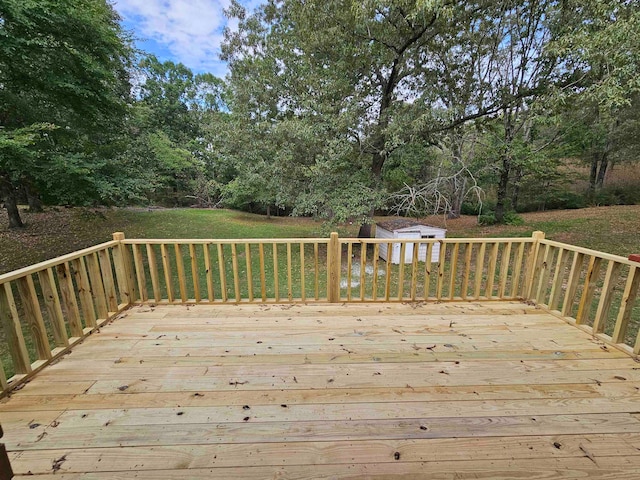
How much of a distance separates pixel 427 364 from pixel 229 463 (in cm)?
140

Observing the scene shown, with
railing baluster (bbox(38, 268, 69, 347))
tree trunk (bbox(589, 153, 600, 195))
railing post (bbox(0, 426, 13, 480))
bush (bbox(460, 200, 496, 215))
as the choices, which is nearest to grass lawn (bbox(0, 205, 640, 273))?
bush (bbox(460, 200, 496, 215))

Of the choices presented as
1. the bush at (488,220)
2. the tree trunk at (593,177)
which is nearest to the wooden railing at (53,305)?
the bush at (488,220)

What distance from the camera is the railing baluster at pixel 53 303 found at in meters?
2.13

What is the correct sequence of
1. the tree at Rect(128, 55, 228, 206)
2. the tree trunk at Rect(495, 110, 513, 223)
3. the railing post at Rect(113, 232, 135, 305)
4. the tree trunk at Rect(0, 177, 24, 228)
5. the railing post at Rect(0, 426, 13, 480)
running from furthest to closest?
the tree at Rect(128, 55, 228, 206) < the tree trunk at Rect(495, 110, 513, 223) < the tree trunk at Rect(0, 177, 24, 228) < the railing post at Rect(113, 232, 135, 305) < the railing post at Rect(0, 426, 13, 480)

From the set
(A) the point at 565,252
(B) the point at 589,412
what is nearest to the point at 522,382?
(B) the point at 589,412

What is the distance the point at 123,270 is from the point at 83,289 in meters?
0.52

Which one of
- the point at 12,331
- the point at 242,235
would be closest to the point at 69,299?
the point at 12,331

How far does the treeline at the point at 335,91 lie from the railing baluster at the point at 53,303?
2.67 meters

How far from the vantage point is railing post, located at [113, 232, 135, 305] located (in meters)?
2.97

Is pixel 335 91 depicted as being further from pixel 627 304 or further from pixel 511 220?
pixel 511 220

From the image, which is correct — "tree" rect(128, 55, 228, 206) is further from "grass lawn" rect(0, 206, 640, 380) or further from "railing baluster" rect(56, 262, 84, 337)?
"railing baluster" rect(56, 262, 84, 337)

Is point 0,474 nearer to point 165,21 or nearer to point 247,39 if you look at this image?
point 165,21

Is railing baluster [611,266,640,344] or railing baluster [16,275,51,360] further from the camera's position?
railing baluster [611,266,640,344]

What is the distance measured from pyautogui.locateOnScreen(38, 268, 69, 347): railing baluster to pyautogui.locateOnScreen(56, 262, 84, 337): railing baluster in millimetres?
104
